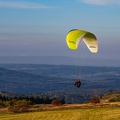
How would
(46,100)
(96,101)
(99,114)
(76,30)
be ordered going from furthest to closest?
(46,100)
(96,101)
(99,114)
(76,30)

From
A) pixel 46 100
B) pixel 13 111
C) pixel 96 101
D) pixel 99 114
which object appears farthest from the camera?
pixel 46 100

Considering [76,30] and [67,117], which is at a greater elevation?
[76,30]

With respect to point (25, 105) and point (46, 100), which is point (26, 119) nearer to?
point (25, 105)

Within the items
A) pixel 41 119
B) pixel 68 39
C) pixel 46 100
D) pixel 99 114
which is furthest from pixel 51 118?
pixel 46 100

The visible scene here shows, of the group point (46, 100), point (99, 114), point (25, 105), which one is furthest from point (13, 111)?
point (46, 100)

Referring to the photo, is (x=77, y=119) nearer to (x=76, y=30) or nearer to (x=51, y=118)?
(x=51, y=118)

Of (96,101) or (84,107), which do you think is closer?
(84,107)
